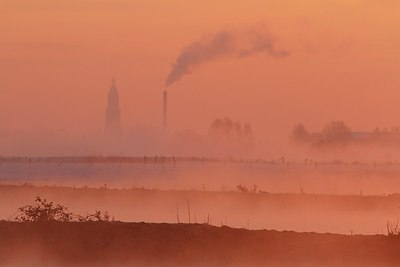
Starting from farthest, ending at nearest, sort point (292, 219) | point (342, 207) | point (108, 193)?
point (108, 193) → point (342, 207) → point (292, 219)

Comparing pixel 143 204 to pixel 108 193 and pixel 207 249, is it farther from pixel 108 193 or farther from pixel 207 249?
pixel 207 249

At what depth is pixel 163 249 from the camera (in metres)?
25.7

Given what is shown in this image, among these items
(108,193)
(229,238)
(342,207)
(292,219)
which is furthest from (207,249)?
(108,193)

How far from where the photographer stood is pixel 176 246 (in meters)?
25.8

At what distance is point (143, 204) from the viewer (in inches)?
2267

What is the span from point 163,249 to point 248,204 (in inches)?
1203

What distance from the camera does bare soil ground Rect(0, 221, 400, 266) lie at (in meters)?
25.0

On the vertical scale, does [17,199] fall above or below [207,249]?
above

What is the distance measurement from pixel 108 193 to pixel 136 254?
34.0 m

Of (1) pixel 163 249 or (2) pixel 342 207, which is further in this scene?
(2) pixel 342 207

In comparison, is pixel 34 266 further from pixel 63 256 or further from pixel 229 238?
pixel 229 238

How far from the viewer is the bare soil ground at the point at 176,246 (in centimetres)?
2502

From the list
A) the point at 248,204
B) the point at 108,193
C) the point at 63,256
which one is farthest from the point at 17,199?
the point at 63,256

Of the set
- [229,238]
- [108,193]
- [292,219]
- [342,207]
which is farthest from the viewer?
[108,193]
